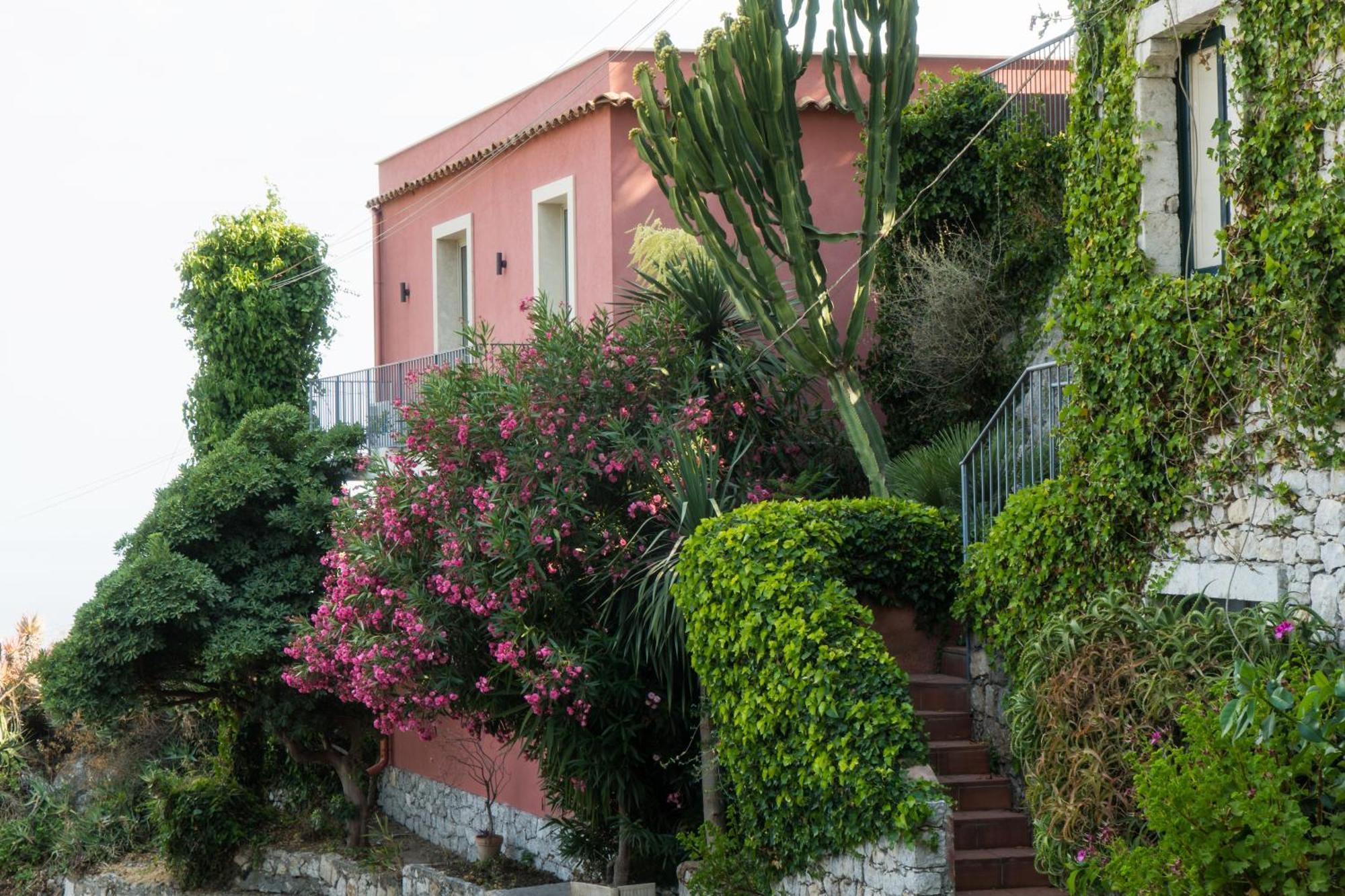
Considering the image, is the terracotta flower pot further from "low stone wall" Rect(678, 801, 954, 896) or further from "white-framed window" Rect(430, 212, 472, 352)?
"white-framed window" Rect(430, 212, 472, 352)

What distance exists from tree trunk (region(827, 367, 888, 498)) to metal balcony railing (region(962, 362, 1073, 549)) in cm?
90

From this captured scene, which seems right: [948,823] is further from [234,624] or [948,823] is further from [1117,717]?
[234,624]

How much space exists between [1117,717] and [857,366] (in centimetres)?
795

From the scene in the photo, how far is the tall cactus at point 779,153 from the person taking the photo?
11.9 metres

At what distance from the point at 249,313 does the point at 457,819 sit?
8827 mm

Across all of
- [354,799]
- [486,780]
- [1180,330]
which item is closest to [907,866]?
[1180,330]

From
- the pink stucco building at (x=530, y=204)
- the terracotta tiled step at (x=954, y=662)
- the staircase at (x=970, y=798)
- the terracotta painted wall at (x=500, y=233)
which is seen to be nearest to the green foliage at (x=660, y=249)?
the pink stucco building at (x=530, y=204)

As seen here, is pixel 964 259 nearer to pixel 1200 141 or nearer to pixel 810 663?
pixel 1200 141

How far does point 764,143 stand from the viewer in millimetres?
12094

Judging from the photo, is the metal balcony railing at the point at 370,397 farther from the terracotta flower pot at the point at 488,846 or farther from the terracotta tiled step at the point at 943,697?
the terracotta tiled step at the point at 943,697

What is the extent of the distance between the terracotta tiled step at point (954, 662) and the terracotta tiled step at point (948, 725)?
45 centimetres

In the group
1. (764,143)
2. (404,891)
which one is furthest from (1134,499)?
(404,891)

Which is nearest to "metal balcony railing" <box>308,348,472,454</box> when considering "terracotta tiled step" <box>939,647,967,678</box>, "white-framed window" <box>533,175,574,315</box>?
"white-framed window" <box>533,175,574,315</box>

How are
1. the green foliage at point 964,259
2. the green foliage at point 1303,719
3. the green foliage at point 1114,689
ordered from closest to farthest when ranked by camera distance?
1. the green foliage at point 1303,719
2. the green foliage at point 1114,689
3. the green foliage at point 964,259
